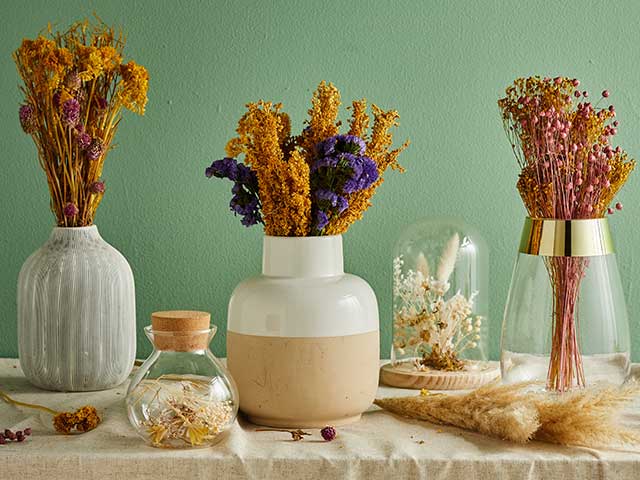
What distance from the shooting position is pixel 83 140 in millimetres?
1378

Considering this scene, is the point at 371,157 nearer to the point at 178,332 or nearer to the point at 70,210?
the point at 178,332

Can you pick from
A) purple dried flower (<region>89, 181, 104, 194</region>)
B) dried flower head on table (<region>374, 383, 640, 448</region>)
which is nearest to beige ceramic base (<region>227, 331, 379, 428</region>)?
dried flower head on table (<region>374, 383, 640, 448</region>)

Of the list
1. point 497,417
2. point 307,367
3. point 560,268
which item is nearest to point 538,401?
point 497,417

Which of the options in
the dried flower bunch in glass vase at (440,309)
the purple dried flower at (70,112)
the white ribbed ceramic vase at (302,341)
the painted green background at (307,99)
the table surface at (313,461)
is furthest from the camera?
the painted green background at (307,99)

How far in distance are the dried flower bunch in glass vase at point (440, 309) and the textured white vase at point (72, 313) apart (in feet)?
1.48

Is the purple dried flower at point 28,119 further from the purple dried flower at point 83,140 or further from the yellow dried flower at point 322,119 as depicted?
the yellow dried flower at point 322,119

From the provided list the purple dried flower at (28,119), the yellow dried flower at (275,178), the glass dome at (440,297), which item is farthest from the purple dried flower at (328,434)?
the purple dried flower at (28,119)

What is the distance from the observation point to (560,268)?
1231 mm

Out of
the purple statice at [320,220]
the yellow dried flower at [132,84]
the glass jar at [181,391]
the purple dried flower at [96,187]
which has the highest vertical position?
the yellow dried flower at [132,84]

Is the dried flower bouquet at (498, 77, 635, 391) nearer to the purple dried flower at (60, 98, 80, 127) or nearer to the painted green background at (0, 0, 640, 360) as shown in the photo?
the painted green background at (0, 0, 640, 360)

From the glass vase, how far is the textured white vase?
2.08 ft

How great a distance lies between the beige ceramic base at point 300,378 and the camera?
118cm

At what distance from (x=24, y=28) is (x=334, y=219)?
0.76m

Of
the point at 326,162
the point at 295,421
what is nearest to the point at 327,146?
the point at 326,162
